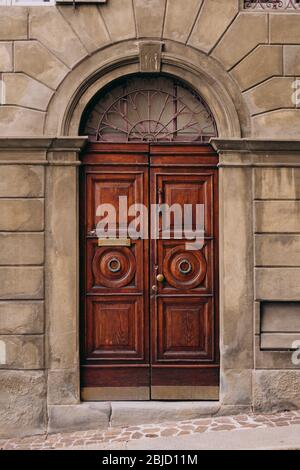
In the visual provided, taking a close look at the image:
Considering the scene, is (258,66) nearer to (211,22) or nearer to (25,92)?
(211,22)

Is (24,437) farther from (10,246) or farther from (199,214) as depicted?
(199,214)

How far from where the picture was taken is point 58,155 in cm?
659

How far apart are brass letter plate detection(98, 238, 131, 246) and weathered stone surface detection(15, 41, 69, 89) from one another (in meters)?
2.01

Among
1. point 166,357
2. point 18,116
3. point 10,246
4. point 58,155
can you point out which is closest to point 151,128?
point 58,155

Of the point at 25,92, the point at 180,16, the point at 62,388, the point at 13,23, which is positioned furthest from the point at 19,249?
the point at 180,16

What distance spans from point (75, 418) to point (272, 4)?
18.9 feet

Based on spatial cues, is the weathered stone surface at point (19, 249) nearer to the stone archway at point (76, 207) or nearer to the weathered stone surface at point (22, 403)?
the stone archway at point (76, 207)

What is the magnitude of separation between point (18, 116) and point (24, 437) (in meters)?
3.93

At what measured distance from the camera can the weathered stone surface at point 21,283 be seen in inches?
258

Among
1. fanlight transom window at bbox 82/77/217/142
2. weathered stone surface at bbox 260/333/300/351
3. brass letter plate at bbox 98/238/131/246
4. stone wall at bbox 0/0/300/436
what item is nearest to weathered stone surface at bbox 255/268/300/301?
stone wall at bbox 0/0/300/436

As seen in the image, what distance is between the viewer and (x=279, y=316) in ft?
21.9

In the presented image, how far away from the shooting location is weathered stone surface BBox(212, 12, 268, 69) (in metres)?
6.62

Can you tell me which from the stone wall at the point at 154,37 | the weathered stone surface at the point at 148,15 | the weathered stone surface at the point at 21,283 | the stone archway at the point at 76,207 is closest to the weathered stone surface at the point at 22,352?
the stone archway at the point at 76,207

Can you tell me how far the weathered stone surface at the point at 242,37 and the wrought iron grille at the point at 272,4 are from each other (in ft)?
0.57
